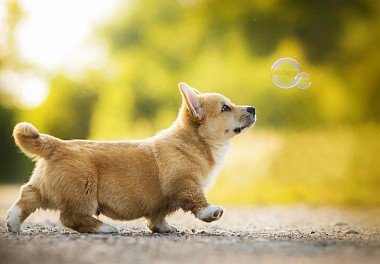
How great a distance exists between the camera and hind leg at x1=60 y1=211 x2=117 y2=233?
16.5 ft

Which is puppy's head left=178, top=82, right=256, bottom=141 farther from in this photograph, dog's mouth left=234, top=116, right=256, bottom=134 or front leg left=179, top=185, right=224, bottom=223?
front leg left=179, top=185, right=224, bottom=223

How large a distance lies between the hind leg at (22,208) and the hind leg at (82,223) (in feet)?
0.73

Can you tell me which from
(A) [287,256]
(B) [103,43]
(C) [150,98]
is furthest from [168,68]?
(A) [287,256]

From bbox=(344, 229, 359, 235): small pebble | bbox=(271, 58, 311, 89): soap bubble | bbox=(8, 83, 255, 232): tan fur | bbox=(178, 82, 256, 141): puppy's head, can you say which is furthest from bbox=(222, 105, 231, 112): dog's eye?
bbox=(271, 58, 311, 89): soap bubble

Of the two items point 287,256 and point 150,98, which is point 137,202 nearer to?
point 287,256

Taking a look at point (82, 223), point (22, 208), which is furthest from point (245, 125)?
point (22, 208)

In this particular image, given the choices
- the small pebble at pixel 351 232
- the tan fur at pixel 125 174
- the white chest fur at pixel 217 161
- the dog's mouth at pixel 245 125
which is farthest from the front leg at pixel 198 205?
the small pebble at pixel 351 232

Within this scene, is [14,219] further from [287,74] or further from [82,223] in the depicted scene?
[287,74]

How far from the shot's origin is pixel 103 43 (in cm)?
1742

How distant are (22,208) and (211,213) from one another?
134 centimetres

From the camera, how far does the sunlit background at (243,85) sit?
12945 millimetres

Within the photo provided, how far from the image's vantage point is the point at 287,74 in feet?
23.8

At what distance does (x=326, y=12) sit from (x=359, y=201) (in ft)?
17.7

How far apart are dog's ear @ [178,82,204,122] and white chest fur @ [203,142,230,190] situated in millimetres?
287
